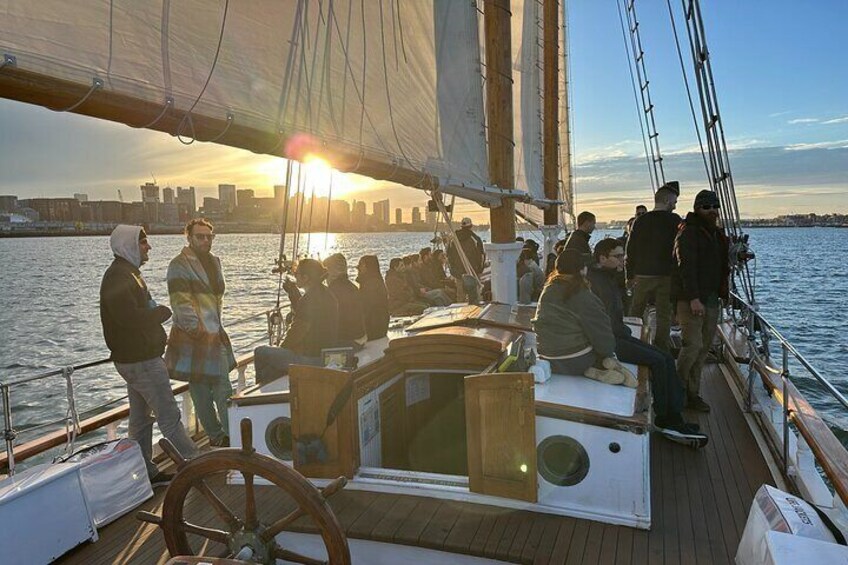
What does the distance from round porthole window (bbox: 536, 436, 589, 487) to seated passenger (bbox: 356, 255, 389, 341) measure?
2.45 m

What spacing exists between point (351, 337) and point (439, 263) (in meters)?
7.42

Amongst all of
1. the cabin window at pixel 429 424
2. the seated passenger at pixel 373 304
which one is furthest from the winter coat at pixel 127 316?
the seated passenger at pixel 373 304

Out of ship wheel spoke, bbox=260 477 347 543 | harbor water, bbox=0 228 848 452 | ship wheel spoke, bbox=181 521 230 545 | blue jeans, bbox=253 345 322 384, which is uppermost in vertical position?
blue jeans, bbox=253 345 322 384

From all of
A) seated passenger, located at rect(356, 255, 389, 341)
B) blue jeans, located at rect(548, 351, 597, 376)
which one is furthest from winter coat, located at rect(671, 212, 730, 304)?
seated passenger, located at rect(356, 255, 389, 341)

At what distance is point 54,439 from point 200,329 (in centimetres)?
134

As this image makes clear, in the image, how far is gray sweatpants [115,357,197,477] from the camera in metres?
4.17

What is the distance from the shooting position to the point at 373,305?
577 cm

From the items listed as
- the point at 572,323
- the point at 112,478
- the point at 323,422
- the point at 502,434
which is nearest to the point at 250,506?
the point at 323,422

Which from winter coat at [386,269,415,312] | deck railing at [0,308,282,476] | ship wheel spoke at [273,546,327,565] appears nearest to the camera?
ship wheel spoke at [273,546,327,565]

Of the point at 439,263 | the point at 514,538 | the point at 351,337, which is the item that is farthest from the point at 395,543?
the point at 439,263

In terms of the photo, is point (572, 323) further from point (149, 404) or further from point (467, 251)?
point (467, 251)

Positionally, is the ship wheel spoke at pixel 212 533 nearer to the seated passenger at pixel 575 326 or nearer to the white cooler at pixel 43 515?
the white cooler at pixel 43 515

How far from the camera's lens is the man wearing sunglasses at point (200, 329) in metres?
4.62

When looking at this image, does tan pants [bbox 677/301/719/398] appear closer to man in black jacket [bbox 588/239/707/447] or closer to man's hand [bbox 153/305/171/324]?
man in black jacket [bbox 588/239/707/447]
